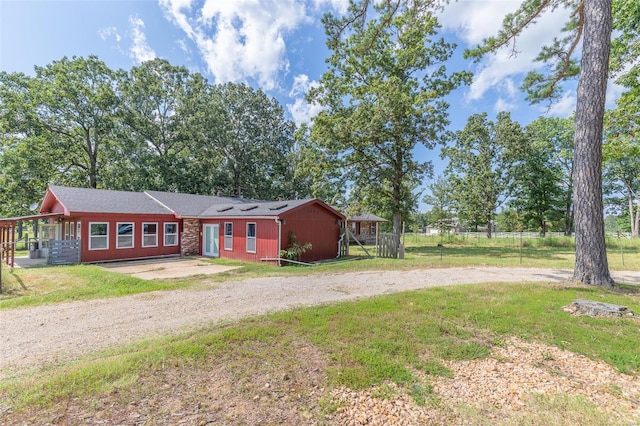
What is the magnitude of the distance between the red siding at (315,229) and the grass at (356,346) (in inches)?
299

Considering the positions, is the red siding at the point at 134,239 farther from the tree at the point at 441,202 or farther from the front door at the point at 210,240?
the tree at the point at 441,202

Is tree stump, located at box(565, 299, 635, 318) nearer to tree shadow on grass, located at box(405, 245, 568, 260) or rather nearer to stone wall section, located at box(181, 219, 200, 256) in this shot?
tree shadow on grass, located at box(405, 245, 568, 260)

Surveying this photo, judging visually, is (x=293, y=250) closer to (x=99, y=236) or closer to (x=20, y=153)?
(x=99, y=236)

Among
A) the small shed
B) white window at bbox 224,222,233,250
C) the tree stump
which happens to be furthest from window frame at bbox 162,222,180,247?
the tree stump

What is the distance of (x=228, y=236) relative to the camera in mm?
14953

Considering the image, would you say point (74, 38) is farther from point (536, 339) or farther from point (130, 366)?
point (536, 339)

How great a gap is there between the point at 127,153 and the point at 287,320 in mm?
26272

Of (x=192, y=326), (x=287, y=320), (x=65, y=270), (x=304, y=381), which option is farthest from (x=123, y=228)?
(x=304, y=381)

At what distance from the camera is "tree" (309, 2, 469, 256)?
18.5 metres

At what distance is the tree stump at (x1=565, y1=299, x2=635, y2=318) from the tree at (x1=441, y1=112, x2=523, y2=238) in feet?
93.4

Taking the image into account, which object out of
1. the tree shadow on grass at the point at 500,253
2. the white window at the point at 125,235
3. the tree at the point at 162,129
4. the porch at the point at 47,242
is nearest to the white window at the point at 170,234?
the white window at the point at 125,235

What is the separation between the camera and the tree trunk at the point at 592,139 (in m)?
7.07

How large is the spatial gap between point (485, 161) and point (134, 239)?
33.8 meters

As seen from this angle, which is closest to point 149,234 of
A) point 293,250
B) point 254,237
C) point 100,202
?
point 100,202
